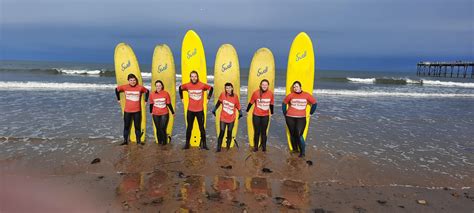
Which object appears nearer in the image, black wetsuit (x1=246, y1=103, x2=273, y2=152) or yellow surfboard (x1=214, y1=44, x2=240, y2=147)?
black wetsuit (x1=246, y1=103, x2=273, y2=152)

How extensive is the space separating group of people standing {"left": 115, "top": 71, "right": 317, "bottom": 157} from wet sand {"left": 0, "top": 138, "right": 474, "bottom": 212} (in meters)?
0.31

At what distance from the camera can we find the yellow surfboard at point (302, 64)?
648 centimetres

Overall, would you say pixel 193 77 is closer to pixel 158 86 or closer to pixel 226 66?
pixel 158 86

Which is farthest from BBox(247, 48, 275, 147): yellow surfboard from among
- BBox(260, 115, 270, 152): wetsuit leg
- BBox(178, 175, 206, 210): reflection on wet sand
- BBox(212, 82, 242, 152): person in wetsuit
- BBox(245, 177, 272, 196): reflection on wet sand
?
BBox(178, 175, 206, 210): reflection on wet sand

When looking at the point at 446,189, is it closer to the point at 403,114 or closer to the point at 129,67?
the point at 129,67

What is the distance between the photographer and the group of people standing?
5684 millimetres

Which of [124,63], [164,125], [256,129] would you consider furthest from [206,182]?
[124,63]

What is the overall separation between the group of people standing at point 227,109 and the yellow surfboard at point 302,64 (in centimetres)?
55

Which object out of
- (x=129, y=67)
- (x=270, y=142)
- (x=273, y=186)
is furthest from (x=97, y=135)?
(x=273, y=186)

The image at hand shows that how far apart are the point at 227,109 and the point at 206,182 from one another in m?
1.75

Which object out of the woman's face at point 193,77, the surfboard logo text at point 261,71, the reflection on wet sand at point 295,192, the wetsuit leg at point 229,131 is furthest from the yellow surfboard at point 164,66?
the reflection on wet sand at point 295,192

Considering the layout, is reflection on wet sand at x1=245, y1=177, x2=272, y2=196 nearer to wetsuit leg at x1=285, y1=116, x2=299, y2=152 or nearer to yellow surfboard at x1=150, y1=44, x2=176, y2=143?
wetsuit leg at x1=285, y1=116, x2=299, y2=152

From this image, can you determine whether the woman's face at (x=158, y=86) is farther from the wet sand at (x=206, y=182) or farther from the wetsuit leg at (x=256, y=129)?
the wetsuit leg at (x=256, y=129)

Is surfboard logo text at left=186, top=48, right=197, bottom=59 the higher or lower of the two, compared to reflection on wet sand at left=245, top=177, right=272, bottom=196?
higher
